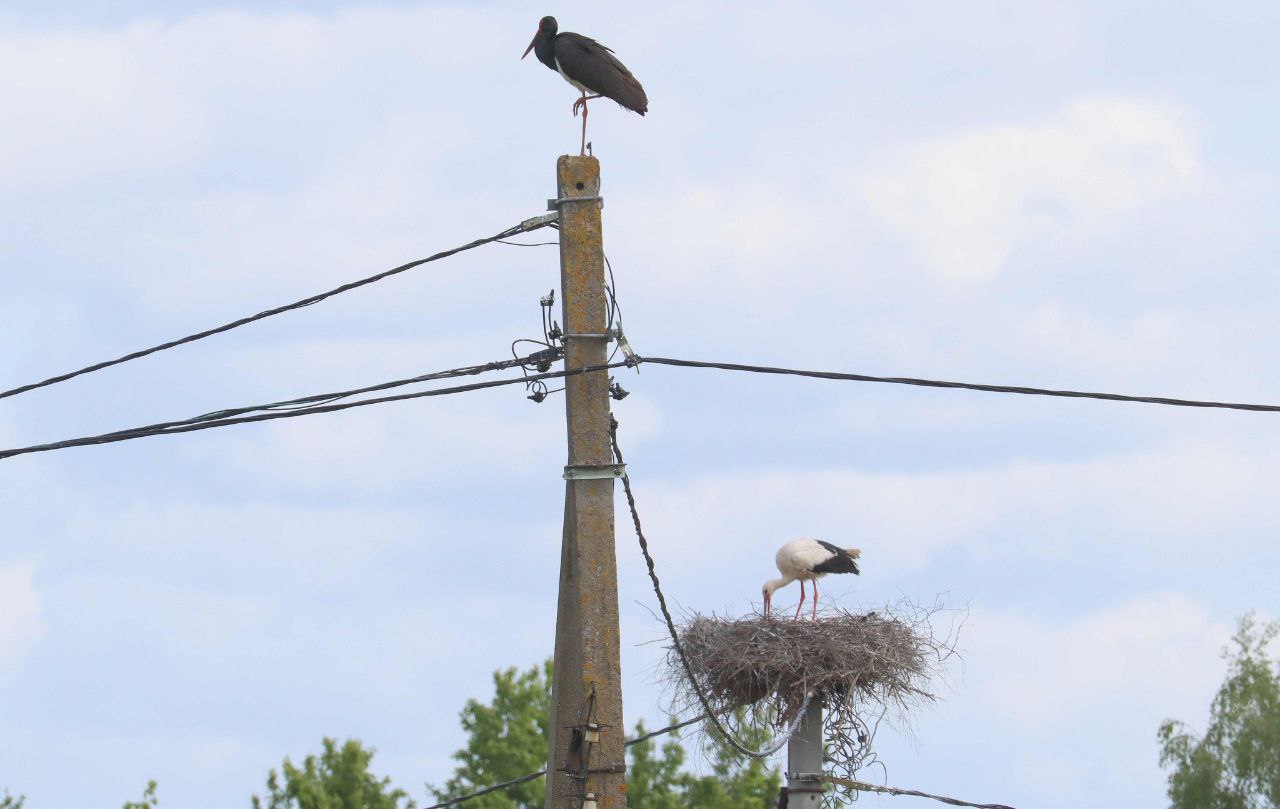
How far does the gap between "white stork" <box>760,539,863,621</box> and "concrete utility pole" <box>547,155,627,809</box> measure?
431cm

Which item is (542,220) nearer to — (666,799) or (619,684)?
(619,684)

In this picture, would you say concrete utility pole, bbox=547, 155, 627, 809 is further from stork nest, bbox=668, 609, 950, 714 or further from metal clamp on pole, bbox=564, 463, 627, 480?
stork nest, bbox=668, 609, 950, 714

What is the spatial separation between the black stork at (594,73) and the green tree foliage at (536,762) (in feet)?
65.0

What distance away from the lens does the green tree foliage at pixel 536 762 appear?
3158 centimetres

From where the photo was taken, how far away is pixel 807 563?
45.7 ft

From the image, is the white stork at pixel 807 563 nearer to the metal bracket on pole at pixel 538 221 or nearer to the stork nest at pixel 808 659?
the stork nest at pixel 808 659

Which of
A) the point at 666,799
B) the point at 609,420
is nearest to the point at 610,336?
the point at 609,420

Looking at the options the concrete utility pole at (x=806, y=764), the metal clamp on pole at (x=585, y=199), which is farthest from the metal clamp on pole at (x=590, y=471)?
the concrete utility pole at (x=806, y=764)

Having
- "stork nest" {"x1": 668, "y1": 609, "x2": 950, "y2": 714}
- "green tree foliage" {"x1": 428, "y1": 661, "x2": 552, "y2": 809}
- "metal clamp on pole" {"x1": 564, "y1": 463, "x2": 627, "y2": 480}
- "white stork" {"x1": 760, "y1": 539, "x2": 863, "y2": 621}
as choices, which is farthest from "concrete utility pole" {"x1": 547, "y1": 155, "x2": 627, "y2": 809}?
"green tree foliage" {"x1": 428, "y1": 661, "x2": 552, "y2": 809}

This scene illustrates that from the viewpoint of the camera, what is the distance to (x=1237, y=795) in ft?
105

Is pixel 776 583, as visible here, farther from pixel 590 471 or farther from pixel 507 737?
pixel 507 737

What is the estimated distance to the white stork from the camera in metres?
13.9

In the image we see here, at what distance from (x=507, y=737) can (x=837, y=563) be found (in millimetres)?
18648

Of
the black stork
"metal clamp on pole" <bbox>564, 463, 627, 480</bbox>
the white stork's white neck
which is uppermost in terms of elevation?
the black stork
